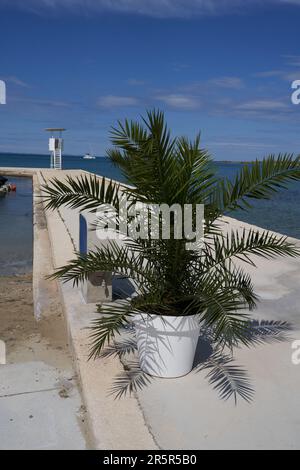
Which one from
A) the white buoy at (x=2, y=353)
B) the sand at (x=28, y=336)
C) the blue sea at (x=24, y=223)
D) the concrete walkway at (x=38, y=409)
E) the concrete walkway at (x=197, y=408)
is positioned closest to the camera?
the concrete walkway at (x=197, y=408)

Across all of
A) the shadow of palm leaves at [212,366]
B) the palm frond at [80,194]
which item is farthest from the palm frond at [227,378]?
the palm frond at [80,194]

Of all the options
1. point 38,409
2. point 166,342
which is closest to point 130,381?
point 166,342

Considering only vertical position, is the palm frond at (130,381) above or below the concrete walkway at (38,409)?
above

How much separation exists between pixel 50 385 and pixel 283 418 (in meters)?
1.86

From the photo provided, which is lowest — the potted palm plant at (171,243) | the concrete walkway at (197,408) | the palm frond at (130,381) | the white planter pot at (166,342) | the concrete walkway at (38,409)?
the concrete walkway at (38,409)

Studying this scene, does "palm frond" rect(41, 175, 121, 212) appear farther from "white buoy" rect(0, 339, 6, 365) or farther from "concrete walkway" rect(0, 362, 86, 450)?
"white buoy" rect(0, 339, 6, 365)

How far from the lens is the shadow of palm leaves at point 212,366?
339cm

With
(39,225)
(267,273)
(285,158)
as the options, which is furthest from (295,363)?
(39,225)

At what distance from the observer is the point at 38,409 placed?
3355 mm

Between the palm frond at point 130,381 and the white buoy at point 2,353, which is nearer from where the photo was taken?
the palm frond at point 130,381

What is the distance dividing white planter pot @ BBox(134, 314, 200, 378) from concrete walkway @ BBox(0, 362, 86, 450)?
2.15 feet

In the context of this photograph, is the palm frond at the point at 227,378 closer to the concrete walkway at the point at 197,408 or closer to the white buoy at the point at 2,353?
the concrete walkway at the point at 197,408

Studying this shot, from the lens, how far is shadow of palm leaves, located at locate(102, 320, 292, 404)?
11.1ft

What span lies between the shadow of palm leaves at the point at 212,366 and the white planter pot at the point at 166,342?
16 cm
